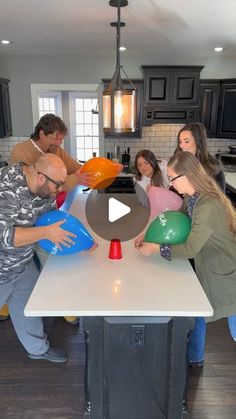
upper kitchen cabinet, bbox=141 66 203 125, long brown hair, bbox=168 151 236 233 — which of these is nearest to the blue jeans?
long brown hair, bbox=168 151 236 233

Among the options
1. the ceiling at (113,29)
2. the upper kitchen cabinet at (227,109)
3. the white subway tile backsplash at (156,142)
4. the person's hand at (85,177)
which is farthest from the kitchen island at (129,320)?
the white subway tile backsplash at (156,142)

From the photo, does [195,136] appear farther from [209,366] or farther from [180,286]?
[209,366]

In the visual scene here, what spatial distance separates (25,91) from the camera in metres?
4.72

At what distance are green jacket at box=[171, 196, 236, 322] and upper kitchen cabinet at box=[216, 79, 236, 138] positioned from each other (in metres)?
3.22

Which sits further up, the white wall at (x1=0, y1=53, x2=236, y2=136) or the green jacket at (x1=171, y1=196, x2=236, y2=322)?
the white wall at (x1=0, y1=53, x2=236, y2=136)

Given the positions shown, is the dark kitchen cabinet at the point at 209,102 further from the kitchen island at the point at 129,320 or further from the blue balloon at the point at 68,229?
the blue balloon at the point at 68,229

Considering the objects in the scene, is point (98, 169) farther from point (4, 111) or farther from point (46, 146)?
point (4, 111)

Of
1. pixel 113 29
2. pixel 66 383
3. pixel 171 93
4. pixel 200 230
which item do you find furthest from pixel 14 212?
pixel 171 93

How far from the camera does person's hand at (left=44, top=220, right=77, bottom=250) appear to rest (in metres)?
1.56

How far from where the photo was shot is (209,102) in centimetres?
446

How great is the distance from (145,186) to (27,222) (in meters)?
1.31

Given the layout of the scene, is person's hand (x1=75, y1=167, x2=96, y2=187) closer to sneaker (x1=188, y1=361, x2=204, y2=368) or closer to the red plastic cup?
the red plastic cup

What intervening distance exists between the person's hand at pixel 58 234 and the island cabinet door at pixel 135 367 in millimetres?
378

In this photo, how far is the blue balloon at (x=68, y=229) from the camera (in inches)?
64.1
